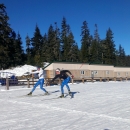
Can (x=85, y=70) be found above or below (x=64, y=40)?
below

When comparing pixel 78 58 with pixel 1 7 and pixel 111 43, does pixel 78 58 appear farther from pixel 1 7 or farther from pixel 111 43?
pixel 1 7

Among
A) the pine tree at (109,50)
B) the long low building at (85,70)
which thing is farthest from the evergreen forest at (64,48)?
the long low building at (85,70)

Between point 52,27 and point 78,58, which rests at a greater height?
point 52,27

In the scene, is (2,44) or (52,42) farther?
(52,42)

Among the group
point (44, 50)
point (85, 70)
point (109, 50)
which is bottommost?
point (85, 70)

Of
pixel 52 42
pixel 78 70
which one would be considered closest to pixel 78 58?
pixel 52 42

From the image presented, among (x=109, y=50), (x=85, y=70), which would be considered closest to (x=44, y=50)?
(x=109, y=50)

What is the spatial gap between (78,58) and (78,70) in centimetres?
3453

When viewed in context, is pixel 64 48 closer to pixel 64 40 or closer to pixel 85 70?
pixel 64 40

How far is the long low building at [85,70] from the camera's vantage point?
32375 mm

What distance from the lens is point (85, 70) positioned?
37.5 metres

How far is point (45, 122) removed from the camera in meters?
5.89

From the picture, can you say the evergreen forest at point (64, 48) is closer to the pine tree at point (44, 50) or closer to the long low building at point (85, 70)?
the pine tree at point (44, 50)

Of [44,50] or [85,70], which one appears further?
[44,50]
